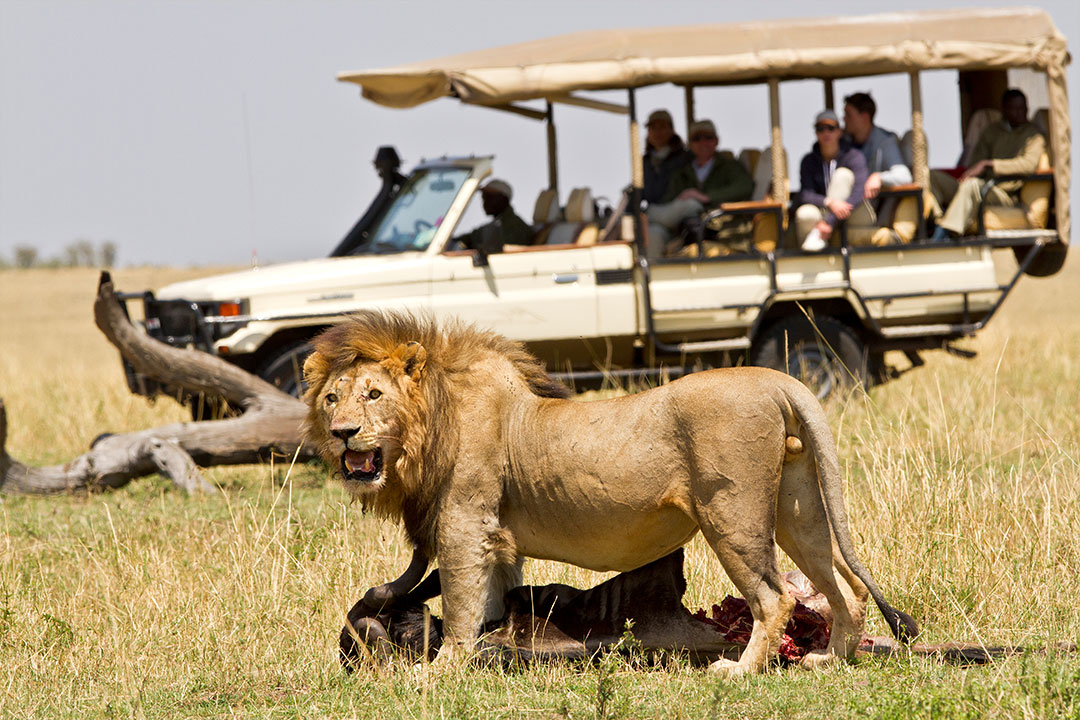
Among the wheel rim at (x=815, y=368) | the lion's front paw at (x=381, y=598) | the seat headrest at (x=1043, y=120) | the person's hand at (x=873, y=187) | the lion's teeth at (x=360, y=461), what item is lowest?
the lion's front paw at (x=381, y=598)

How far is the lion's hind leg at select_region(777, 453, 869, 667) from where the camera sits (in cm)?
455

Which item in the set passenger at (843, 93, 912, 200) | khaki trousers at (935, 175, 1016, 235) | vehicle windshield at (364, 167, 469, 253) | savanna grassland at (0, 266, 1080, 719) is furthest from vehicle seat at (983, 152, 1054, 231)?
vehicle windshield at (364, 167, 469, 253)

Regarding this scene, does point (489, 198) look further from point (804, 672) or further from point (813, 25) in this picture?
point (804, 672)

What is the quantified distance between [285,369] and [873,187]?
4.98m

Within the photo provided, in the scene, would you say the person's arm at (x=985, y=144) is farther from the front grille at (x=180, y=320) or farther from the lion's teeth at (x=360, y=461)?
the lion's teeth at (x=360, y=461)

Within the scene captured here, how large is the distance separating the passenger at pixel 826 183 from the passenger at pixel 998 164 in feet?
2.73

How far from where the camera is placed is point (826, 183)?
432 inches

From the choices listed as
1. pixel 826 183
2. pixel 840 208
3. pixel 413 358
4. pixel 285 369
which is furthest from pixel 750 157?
pixel 413 358

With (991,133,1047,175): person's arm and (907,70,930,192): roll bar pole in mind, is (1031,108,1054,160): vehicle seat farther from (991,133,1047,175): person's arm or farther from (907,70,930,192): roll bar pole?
(907,70,930,192): roll bar pole

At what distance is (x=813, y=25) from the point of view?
10812 mm

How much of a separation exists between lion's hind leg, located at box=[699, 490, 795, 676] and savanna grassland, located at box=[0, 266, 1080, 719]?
10cm

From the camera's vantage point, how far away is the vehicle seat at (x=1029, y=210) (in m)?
11.0

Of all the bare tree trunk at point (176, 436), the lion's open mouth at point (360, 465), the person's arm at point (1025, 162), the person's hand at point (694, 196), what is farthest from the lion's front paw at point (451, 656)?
the person's arm at point (1025, 162)

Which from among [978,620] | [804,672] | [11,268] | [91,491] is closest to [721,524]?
[804,672]
